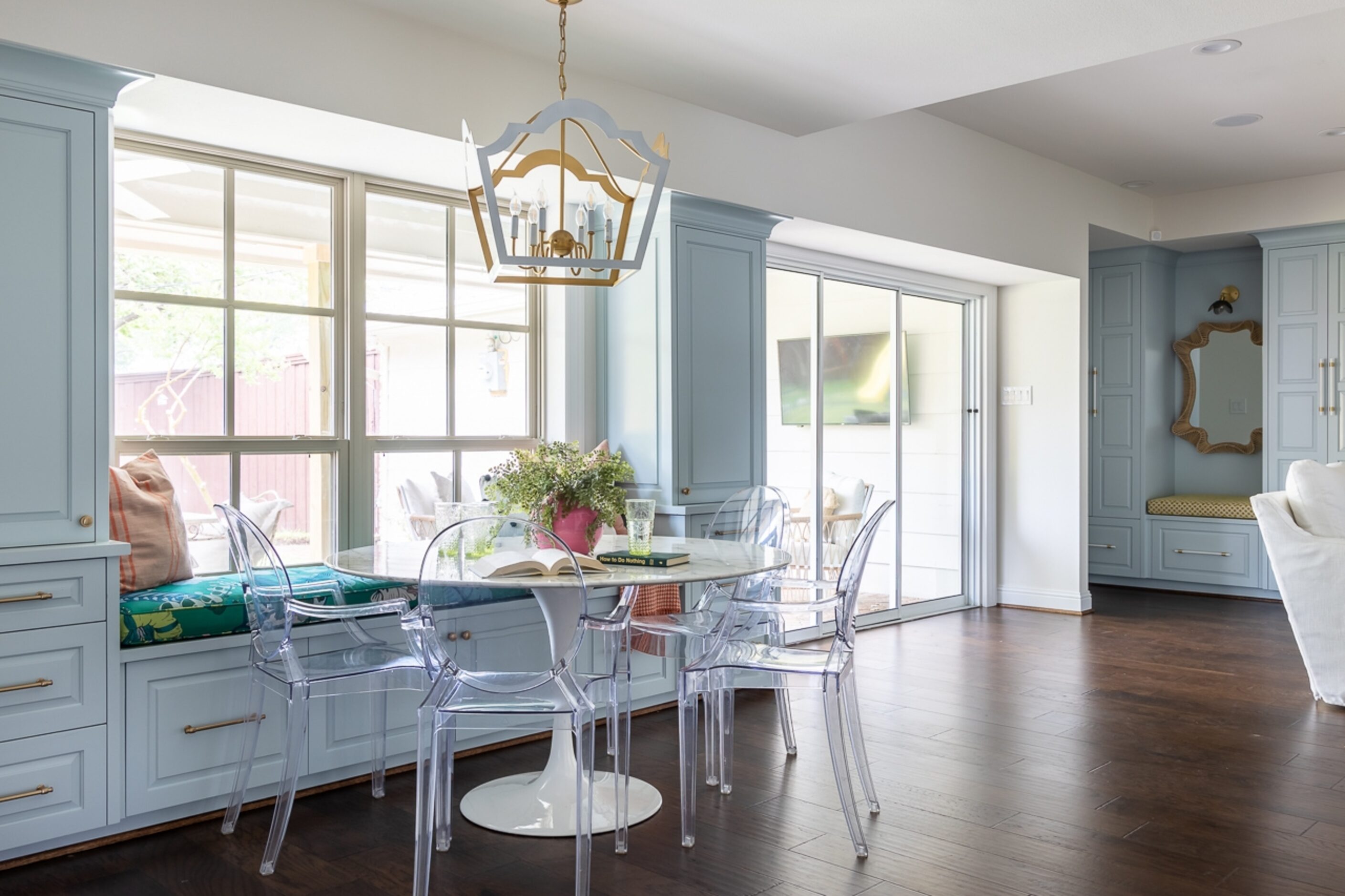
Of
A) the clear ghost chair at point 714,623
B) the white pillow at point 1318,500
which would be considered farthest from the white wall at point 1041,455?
the clear ghost chair at point 714,623

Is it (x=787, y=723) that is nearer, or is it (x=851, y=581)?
(x=851, y=581)

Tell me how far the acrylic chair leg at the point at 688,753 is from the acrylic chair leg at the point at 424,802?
626mm

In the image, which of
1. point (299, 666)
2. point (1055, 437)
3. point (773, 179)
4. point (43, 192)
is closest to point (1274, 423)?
point (1055, 437)

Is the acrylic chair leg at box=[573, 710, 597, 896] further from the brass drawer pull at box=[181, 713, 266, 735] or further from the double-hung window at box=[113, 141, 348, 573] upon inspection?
the double-hung window at box=[113, 141, 348, 573]

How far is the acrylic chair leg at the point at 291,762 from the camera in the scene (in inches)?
103

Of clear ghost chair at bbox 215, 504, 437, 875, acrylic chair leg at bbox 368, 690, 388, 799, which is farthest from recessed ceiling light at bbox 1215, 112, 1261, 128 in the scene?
acrylic chair leg at bbox 368, 690, 388, 799

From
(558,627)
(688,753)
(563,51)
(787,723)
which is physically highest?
(563,51)

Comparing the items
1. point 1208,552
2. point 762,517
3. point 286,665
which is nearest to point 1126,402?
point 1208,552

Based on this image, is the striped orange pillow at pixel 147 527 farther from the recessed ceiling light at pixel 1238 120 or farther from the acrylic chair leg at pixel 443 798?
the recessed ceiling light at pixel 1238 120

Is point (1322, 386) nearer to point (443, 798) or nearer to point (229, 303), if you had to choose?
point (443, 798)

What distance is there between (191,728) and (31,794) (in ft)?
1.32

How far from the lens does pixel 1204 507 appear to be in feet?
23.6

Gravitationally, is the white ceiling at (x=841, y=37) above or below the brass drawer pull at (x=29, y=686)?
above

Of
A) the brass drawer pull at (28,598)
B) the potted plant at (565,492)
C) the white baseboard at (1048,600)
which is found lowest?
the white baseboard at (1048,600)
